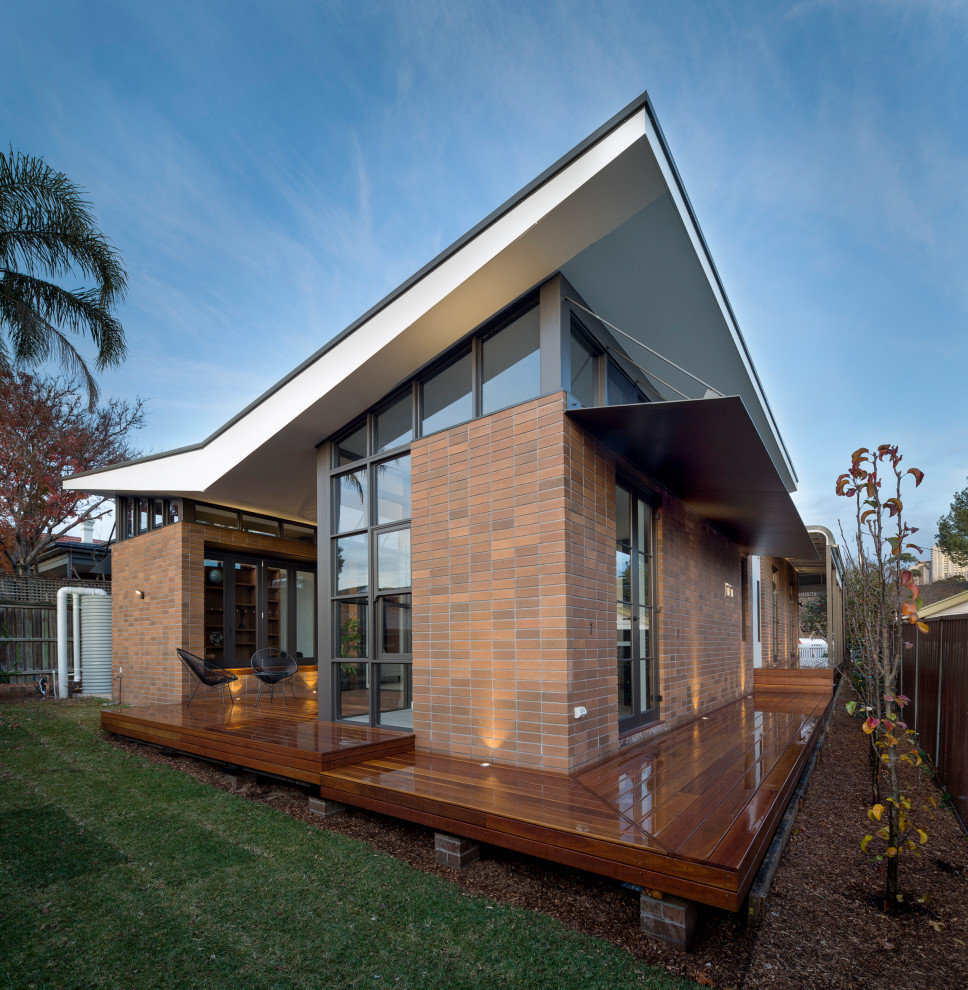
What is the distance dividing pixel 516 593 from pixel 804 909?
2599 mm

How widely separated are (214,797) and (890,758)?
518 centimetres

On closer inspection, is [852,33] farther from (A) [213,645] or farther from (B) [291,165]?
(A) [213,645]

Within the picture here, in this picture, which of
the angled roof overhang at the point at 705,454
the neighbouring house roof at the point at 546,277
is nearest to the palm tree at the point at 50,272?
the neighbouring house roof at the point at 546,277

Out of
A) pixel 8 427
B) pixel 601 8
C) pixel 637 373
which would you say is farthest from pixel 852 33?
pixel 8 427

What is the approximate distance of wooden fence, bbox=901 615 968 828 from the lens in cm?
484

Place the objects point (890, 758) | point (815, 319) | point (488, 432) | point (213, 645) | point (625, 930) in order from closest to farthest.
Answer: point (625, 930) → point (890, 758) → point (488, 432) → point (213, 645) → point (815, 319)

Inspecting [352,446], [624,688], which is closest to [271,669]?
[352,446]

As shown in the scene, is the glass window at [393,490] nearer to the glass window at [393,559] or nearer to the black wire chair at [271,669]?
the glass window at [393,559]

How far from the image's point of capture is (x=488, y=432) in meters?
5.26

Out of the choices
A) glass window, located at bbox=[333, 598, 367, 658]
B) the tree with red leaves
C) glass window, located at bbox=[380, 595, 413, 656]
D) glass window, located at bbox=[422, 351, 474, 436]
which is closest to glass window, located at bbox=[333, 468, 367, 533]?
glass window, located at bbox=[333, 598, 367, 658]

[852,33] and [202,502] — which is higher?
[852,33]

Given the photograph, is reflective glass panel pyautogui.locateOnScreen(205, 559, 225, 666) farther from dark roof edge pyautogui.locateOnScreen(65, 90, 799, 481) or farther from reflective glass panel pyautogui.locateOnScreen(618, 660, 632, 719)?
reflective glass panel pyautogui.locateOnScreen(618, 660, 632, 719)

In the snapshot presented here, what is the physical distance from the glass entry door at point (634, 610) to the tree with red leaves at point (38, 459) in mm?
14786

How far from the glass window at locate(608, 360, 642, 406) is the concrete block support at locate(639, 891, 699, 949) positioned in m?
4.01
